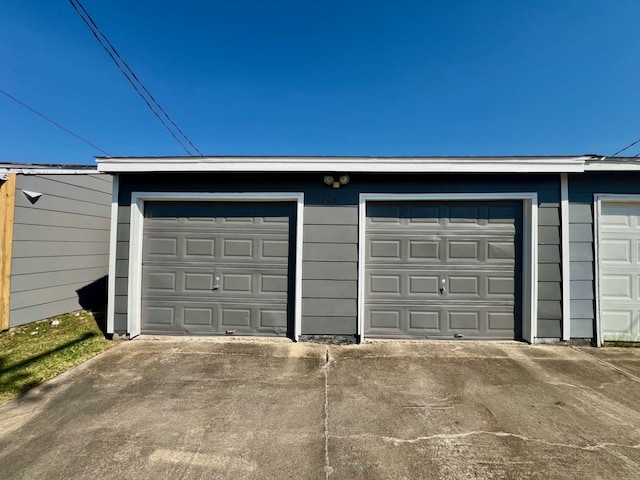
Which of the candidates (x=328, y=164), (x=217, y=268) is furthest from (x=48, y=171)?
(x=328, y=164)

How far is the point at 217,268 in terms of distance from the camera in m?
4.13

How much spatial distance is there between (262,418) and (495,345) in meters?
3.38

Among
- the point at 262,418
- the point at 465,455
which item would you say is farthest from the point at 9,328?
the point at 465,455

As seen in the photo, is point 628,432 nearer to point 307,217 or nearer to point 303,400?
point 303,400

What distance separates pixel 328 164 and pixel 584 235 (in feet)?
12.7

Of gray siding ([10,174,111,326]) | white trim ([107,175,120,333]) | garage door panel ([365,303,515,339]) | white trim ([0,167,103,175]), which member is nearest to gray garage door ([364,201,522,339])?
garage door panel ([365,303,515,339])

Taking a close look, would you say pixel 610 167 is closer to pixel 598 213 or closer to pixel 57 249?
pixel 598 213

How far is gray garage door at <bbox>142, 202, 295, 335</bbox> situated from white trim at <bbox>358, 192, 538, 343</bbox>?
1063mm

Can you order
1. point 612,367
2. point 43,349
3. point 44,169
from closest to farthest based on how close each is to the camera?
point 612,367, point 43,349, point 44,169

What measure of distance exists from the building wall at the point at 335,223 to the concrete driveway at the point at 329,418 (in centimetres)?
64

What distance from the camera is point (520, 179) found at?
156 inches

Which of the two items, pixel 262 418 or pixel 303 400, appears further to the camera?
pixel 303 400

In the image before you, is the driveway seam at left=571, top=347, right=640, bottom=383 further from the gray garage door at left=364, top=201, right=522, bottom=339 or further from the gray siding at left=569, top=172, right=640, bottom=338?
the gray garage door at left=364, top=201, right=522, bottom=339

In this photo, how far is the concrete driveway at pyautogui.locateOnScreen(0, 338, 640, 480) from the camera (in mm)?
1782
